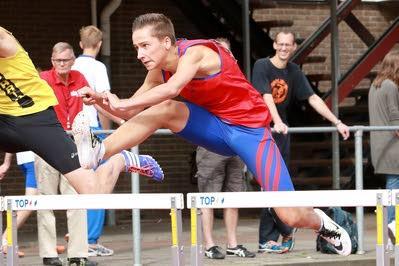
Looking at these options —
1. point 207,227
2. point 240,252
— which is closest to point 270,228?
point 240,252

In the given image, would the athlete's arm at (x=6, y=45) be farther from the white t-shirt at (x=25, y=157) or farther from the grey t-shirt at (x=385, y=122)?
the grey t-shirt at (x=385, y=122)

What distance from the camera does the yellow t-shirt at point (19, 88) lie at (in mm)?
8117

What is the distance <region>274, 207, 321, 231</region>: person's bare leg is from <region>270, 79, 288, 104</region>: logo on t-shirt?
2735 mm

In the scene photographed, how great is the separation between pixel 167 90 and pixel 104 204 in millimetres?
947

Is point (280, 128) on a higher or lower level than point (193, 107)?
higher

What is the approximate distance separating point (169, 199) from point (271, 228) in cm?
448

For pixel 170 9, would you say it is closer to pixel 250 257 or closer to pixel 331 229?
pixel 250 257

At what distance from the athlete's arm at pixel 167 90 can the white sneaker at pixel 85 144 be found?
12.6 inches

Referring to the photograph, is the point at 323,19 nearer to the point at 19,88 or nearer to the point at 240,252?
the point at 240,252

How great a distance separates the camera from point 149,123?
302 inches

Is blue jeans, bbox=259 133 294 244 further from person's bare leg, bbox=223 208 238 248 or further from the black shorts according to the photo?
the black shorts

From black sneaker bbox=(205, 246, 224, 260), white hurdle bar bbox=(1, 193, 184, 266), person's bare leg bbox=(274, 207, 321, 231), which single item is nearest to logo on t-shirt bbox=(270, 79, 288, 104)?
black sneaker bbox=(205, 246, 224, 260)

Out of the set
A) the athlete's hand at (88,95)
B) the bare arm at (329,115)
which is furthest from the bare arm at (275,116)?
the athlete's hand at (88,95)

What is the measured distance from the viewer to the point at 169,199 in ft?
21.7
